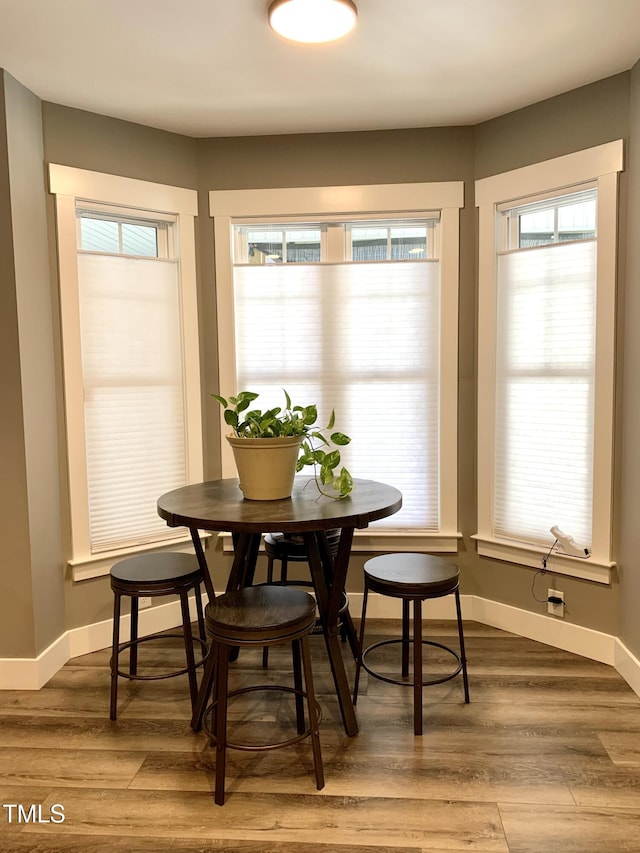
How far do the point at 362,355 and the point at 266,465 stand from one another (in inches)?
51.6

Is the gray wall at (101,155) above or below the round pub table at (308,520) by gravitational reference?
above

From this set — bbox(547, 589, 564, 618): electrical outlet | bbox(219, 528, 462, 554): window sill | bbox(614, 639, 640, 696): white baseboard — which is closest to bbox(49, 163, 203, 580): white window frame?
bbox(219, 528, 462, 554): window sill

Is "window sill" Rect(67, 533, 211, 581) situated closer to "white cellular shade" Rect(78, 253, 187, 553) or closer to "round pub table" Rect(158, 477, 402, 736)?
"white cellular shade" Rect(78, 253, 187, 553)

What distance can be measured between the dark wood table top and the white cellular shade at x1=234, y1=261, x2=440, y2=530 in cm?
88

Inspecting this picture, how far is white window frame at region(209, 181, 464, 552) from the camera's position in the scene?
3.45m

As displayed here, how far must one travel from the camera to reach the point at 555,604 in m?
3.22

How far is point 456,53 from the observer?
265cm

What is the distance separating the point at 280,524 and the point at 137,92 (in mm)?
2093

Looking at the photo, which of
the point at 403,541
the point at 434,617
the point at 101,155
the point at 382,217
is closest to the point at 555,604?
the point at 434,617

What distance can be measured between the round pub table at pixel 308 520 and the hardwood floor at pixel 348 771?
0.33 metres

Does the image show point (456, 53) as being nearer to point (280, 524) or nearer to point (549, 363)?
point (549, 363)

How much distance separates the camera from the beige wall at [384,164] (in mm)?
3053

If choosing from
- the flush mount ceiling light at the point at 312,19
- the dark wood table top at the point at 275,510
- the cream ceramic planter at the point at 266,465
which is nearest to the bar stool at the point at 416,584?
Result: the dark wood table top at the point at 275,510

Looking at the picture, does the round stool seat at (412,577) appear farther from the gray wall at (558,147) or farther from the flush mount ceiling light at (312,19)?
the flush mount ceiling light at (312,19)
